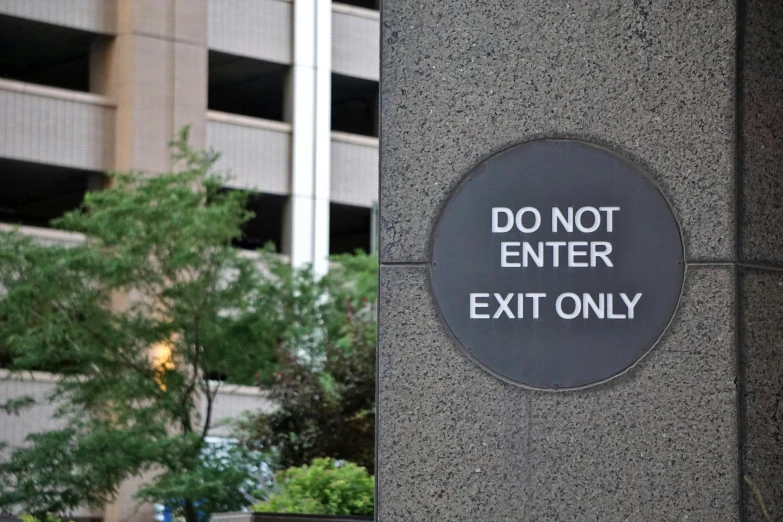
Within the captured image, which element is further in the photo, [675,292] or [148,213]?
[148,213]

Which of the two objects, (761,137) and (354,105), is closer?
(761,137)

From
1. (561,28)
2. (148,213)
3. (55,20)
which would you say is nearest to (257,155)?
(55,20)

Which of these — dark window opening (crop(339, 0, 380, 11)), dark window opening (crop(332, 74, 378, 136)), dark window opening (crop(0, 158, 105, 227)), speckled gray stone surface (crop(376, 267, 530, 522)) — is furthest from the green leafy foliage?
dark window opening (crop(339, 0, 380, 11))

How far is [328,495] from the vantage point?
12258 millimetres

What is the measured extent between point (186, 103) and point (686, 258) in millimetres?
29134

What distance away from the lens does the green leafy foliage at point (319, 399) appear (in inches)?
719

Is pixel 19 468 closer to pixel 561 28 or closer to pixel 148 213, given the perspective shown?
pixel 148 213

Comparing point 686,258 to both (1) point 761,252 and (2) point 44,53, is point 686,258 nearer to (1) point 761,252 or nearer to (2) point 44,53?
(1) point 761,252

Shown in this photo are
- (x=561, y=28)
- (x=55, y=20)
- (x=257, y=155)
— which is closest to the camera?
(x=561, y=28)

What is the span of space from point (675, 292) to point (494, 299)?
56cm

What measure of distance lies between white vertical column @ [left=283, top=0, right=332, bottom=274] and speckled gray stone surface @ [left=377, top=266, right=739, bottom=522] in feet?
Result: 98.6

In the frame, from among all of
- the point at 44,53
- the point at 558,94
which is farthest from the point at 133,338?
the point at 44,53

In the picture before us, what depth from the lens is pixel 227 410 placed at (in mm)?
31734

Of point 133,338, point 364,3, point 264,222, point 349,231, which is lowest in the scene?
point 133,338
